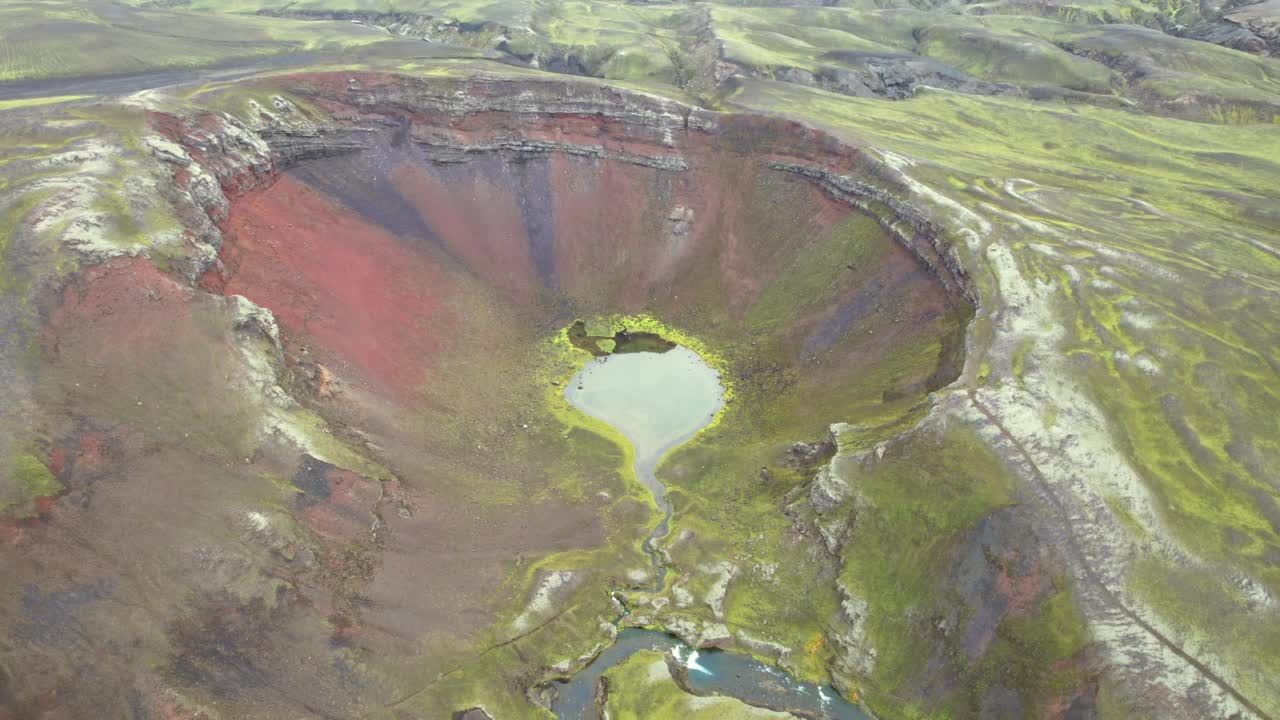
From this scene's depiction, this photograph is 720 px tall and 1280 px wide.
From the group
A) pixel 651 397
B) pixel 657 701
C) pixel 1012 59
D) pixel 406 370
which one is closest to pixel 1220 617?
pixel 657 701

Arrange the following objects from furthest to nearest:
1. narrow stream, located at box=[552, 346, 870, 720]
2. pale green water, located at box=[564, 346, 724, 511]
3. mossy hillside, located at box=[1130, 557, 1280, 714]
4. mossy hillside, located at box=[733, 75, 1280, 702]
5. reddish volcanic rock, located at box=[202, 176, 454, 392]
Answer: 1. pale green water, located at box=[564, 346, 724, 511]
2. reddish volcanic rock, located at box=[202, 176, 454, 392]
3. mossy hillside, located at box=[733, 75, 1280, 702]
4. narrow stream, located at box=[552, 346, 870, 720]
5. mossy hillside, located at box=[1130, 557, 1280, 714]

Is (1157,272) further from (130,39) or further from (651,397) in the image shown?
(130,39)

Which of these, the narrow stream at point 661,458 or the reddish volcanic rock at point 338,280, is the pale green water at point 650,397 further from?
the reddish volcanic rock at point 338,280

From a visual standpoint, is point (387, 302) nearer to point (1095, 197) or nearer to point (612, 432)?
point (612, 432)

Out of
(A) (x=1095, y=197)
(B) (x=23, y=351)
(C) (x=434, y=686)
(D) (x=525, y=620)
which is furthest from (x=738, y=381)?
(B) (x=23, y=351)

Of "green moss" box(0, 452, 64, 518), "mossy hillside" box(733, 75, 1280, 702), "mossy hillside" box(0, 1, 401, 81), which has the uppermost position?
"mossy hillside" box(0, 1, 401, 81)

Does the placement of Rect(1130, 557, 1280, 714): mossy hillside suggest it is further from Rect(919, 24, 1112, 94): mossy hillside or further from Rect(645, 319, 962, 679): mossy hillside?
Rect(919, 24, 1112, 94): mossy hillside

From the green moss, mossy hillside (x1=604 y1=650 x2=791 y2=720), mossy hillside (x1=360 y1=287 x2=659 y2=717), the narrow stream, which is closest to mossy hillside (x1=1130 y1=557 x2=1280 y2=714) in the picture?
the narrow stream

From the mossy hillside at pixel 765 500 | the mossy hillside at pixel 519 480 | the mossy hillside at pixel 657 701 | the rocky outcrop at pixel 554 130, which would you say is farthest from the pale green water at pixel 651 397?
the rocky outcrop at pixel 554 130
